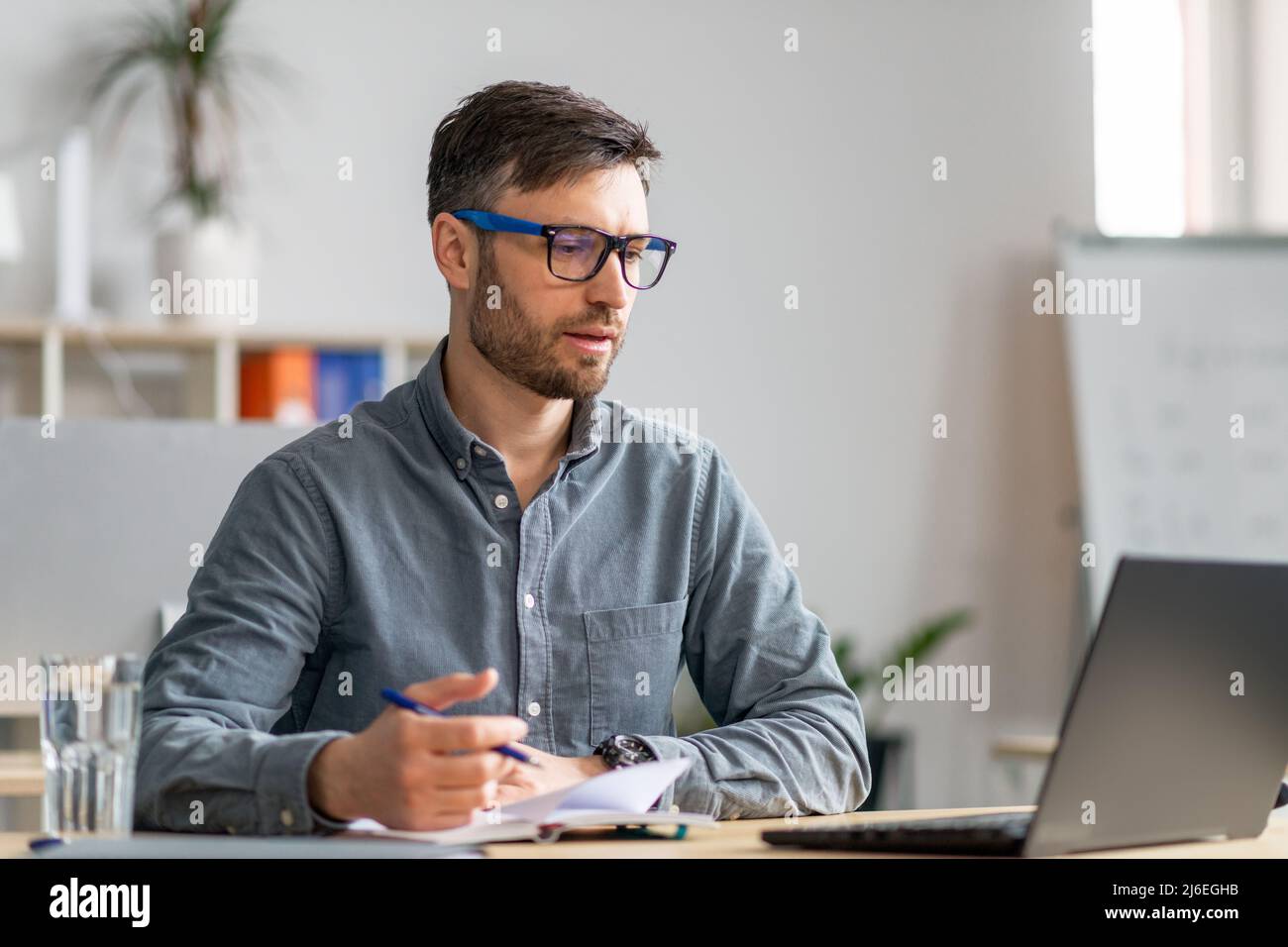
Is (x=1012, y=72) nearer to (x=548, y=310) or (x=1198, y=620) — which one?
(x=548, y=310)

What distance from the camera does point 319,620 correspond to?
1.48m

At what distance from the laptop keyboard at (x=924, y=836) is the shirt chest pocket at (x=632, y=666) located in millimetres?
508

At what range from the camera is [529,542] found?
1.55 metres

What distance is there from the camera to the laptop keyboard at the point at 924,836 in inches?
37.8

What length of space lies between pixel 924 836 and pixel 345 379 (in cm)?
263

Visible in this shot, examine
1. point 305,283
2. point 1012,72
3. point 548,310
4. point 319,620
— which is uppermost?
point 1012,72

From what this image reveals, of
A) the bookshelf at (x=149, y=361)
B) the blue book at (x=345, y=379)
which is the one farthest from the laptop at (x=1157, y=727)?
the blue book at (x=345, y=379)

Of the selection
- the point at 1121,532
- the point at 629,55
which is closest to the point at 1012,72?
the point at 629,55

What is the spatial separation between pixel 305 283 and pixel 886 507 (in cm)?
166

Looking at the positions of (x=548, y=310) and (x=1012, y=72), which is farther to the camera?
(x=1012, y=72)

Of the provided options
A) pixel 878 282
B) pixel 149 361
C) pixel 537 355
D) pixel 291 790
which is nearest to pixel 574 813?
pixel 291 790

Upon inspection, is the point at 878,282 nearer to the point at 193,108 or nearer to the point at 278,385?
the point at 278,385

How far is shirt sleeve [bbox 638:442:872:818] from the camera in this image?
1.30 metres
